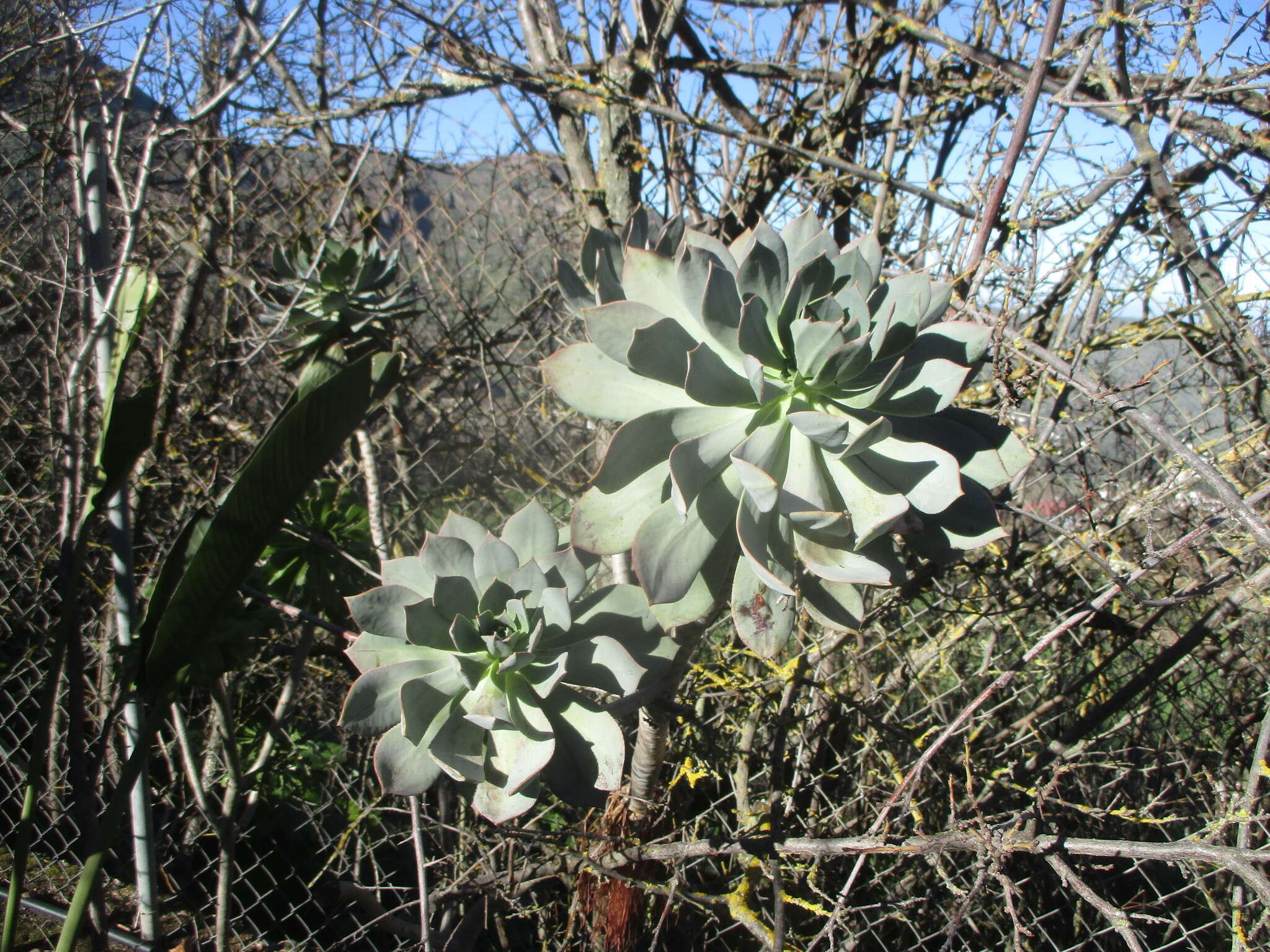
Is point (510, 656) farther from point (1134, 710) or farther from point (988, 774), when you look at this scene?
point (1134, 710)

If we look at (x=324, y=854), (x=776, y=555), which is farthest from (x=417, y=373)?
(x=776, y=555)

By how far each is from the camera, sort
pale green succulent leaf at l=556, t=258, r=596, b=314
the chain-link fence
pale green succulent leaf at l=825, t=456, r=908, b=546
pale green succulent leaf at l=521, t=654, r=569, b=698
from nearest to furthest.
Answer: pale green succulent leaf at l=825, t=456, r=908, b=546
pale green succulent leaf at l=521, t=654, r=569, b=698
pale green succulent leaf at l=556, t=258, r=596, b=314
the chain-link fence

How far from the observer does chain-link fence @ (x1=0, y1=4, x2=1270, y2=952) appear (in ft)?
5.13

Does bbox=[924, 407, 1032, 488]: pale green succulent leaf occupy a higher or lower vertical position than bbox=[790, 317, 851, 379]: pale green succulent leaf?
lower

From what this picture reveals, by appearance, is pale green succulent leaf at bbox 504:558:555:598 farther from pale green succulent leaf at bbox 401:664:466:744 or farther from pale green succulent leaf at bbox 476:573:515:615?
pale green succulent leaf at bbox 401:664:466:744

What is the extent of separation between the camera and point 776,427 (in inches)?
40.5

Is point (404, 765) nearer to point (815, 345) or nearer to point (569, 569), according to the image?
point (569, 569)

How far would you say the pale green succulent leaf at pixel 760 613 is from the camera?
96cm

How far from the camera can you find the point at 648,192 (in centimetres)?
254

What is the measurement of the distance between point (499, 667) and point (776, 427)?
54 cm

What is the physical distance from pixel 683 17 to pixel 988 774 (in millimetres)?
2549

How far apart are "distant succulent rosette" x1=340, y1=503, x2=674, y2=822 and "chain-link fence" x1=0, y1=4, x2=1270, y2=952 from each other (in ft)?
0.46

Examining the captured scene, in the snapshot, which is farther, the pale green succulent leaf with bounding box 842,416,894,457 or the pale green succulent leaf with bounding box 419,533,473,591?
the pale green succulent leaf with bounding box 419,533,473,591

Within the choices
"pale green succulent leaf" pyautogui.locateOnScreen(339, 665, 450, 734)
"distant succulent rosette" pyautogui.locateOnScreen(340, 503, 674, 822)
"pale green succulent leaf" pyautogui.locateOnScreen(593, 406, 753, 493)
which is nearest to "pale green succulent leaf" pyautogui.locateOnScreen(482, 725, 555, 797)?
"distant succulent rosette" pyautogui.locateOnScreen(340, 503, 674, 822)
